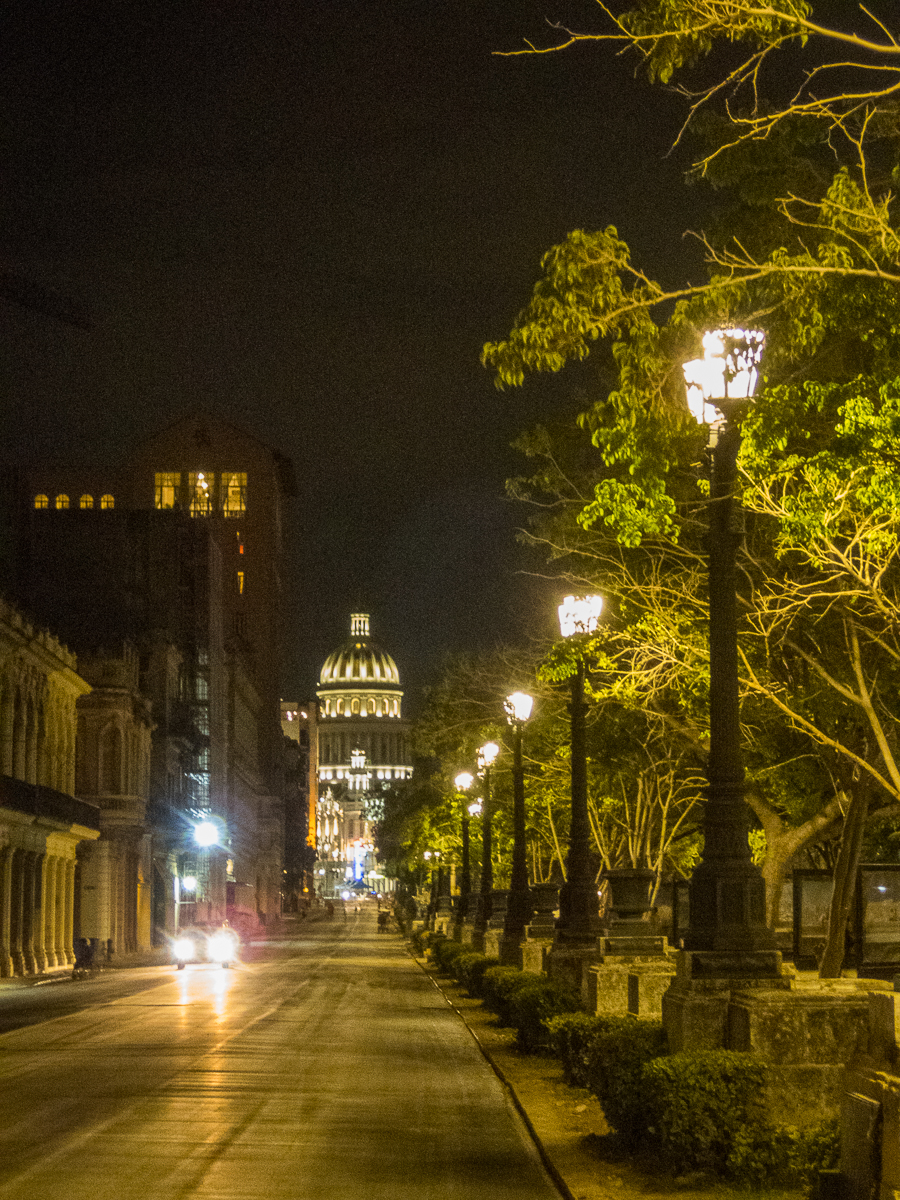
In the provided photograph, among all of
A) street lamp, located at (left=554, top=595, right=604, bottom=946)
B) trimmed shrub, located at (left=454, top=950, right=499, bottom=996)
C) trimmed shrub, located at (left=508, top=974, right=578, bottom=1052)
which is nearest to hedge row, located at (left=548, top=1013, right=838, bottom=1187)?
trimmed shrub, located at (left=508, top=974, right=578, bottom=1052)

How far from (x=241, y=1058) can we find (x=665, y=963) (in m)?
5.40

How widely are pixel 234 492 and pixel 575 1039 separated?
406ft

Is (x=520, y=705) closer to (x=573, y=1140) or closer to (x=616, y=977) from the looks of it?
(x=616, y=977)

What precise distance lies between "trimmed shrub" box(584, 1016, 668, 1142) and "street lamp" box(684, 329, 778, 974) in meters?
0.80

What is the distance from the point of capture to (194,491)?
13462cm

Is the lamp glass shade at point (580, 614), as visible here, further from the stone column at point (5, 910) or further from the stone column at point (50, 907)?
the stone column at point (50, 907)

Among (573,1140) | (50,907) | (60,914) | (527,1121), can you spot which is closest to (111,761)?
(60,914)

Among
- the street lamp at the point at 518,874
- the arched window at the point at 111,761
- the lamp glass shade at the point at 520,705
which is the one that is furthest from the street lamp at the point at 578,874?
the arched window at the point at 111,761

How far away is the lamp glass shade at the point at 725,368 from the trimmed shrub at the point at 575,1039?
600 centimetres

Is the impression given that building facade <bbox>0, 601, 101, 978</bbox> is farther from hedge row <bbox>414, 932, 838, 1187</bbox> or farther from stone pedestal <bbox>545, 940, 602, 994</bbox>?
hedge row <bbox>414, 932, 838, 1187</bbox>

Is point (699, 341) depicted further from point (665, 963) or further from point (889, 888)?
point (889, 888)

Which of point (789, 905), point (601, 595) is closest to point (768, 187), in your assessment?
point (601, 595)

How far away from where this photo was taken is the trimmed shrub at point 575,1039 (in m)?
15.2

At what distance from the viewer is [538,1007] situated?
63.3 ft
